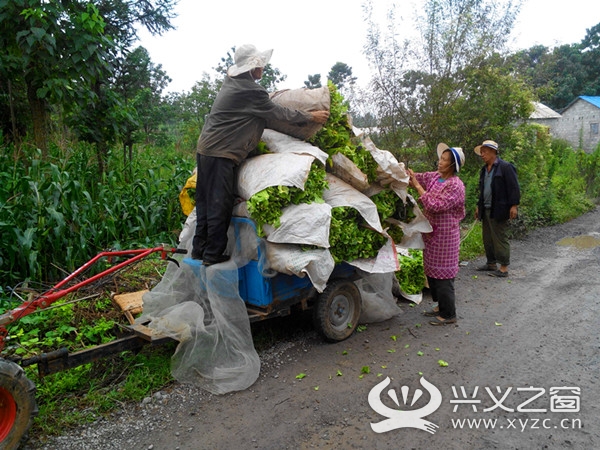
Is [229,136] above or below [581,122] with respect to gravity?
below

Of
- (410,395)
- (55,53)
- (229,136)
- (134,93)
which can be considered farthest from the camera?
(134,93)

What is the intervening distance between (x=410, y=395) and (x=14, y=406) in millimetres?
2769

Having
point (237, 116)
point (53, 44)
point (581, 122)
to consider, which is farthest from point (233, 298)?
point (581, 122)

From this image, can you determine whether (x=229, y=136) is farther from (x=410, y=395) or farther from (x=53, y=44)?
(x=53, y=44)

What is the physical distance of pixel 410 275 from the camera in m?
5.72

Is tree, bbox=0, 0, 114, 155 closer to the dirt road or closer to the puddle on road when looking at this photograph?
the dirt road

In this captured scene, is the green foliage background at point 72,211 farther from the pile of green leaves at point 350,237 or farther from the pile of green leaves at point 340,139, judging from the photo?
the pile of green leaves at point 340,139

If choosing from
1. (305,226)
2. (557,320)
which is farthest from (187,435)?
(557,320)

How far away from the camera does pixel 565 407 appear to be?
3.37 meters

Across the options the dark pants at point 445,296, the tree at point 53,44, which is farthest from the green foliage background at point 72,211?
the dark pants at point 445,296

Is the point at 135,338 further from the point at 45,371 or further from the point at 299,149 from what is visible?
the point at 299,149

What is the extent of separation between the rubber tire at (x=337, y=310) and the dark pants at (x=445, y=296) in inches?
36.7

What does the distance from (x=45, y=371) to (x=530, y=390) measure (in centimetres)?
362

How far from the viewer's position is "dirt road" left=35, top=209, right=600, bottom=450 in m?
3.12
